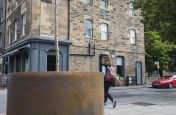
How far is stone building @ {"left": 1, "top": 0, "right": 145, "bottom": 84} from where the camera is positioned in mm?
26141

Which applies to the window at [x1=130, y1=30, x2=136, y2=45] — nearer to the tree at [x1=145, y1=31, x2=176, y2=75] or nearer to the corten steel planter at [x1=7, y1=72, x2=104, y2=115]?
the tree at [x1=145, y1=31, x2=176, y2=75]

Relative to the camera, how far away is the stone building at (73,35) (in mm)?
26141

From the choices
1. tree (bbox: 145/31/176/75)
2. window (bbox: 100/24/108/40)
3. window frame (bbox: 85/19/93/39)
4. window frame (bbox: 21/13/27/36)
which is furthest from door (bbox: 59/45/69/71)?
tree (bbox: 145/31/176/75)

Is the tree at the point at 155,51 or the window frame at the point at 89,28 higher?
the window frame at the point at 89,28

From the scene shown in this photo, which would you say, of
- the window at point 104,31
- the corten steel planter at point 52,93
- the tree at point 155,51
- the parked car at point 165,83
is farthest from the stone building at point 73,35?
the corten steel planter at point 52,93

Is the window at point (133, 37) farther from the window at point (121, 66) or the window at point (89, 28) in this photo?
the window at point (89, 28)

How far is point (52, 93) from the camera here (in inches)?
189

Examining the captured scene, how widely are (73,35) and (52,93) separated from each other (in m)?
23.3

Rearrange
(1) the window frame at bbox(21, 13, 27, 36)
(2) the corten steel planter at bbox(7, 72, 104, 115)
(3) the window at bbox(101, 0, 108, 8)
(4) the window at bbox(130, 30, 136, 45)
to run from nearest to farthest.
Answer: (2) the corten steel planter at bbox(7, 72, 104, 115) → (1) the window frame at bbox(21, 13, 27, 36) → (3) the window at bbox(101, 0, 108, 8) → (4) the window at bbox(130, 30, 136, 45)

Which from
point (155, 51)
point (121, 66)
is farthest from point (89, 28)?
point (155, 51)

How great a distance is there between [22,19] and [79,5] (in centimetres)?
496

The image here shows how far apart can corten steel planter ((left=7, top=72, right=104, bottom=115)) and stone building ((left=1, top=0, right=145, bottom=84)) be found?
712 inches

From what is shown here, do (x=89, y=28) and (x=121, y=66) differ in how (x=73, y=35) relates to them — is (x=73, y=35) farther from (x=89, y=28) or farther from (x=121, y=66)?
(x=121, y=66)

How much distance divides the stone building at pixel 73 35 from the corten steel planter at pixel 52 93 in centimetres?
1808
